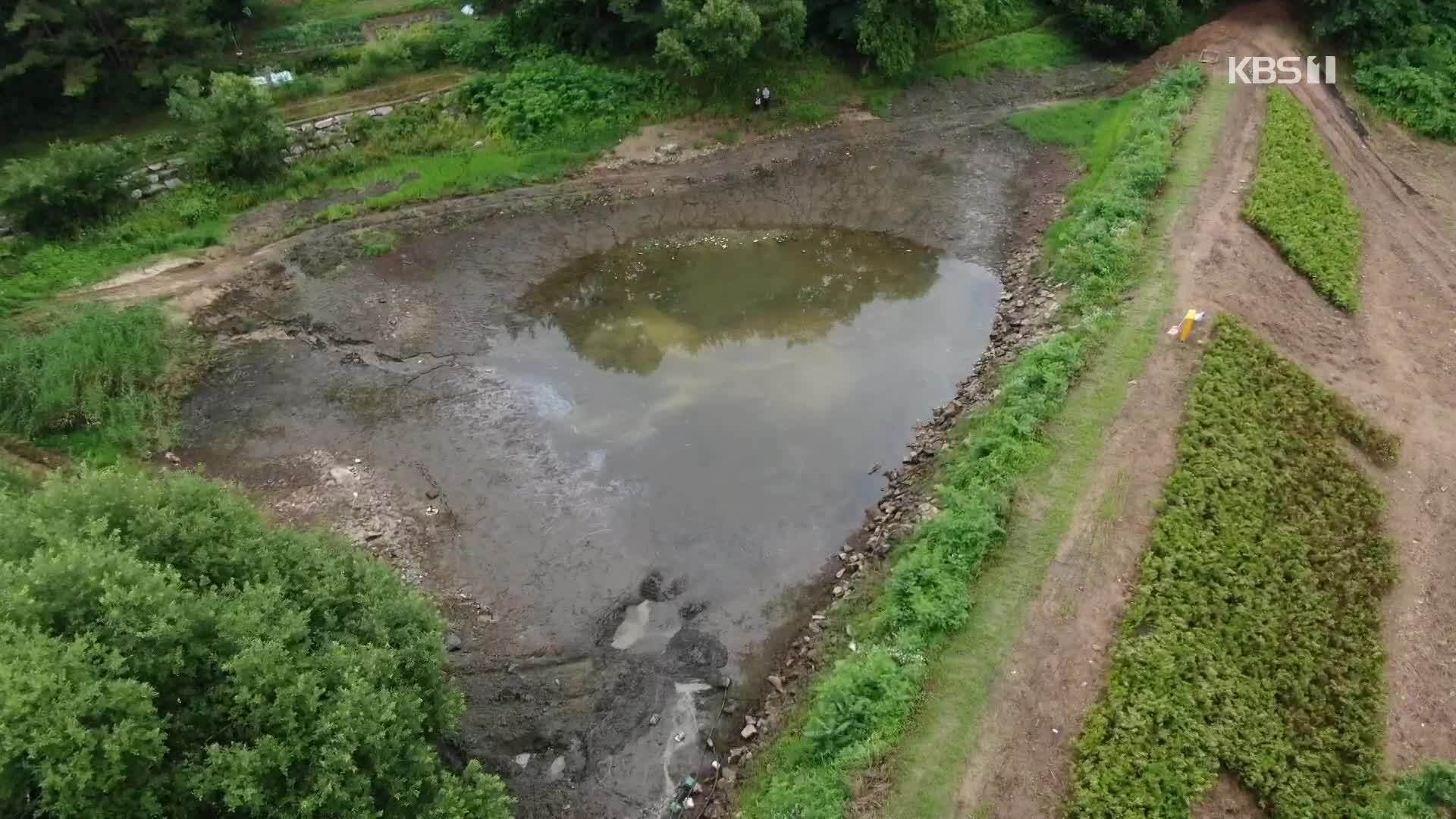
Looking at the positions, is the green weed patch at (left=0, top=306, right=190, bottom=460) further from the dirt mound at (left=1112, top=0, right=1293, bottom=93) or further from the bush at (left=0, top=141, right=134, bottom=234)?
the dirt mound at (left=1112, top=0, right=1293, bottom=93)

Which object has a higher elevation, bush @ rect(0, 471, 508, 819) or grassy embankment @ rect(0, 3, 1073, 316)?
grassy embankment @ rect(0, 3, 1073, 316)

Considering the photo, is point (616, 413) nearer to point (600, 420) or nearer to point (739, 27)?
point (600, 420)

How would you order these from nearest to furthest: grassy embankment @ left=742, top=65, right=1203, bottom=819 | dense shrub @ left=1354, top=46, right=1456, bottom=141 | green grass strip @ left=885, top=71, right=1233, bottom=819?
green grass strip @ left=885, top=71, right=1233, bottom=819, grassy embankment @ left=742, top=65, right=1203, bottom=819, dense shrub @ left=1354, top=46, right=1456, bottom=141

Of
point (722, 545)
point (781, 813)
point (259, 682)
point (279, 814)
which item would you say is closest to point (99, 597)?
point (259, 682)

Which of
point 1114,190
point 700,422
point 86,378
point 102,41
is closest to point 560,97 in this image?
point 102,41

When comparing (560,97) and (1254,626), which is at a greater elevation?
(560,97)

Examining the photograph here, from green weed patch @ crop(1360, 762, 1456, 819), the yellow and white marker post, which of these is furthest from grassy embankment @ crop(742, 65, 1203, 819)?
green weed patch @ crop(1360, 762, 1456, 819)
